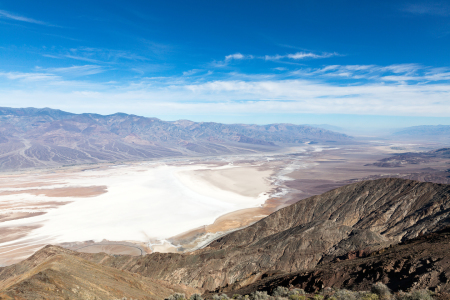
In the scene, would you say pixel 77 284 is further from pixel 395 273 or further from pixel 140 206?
pixel 140 206

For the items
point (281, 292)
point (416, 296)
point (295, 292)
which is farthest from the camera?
point (281, 292)

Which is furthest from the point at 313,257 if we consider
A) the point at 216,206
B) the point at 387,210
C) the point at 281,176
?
the point at 281,176

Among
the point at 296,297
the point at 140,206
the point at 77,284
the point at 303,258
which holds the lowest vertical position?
the point at 140,206

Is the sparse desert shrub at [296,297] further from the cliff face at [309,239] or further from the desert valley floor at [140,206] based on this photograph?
the desert valley floor at [140,206]

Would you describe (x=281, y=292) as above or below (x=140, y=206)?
above

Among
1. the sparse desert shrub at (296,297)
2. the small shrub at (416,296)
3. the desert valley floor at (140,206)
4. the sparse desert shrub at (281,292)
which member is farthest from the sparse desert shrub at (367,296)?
the desert valley floor at (140,206)

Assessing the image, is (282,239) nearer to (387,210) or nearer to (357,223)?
(357,223)

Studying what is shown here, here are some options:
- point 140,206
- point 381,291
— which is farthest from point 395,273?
point 140,206

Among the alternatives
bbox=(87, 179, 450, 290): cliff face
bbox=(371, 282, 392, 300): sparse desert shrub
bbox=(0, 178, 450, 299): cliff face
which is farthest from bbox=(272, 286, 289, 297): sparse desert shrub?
bbox=(87, 179, 450, 290): cliff face
